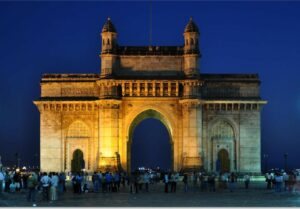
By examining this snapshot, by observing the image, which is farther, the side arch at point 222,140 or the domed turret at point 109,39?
the side arch at point 222,140

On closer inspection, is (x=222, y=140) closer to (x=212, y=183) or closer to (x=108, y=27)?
(x=108, y=27)

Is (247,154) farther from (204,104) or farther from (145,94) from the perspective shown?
(145,94)

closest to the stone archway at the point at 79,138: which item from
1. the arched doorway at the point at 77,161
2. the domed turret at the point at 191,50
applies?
the arched doorway at the point at 77,161

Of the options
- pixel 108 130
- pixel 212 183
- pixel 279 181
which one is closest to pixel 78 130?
pixel 108 130

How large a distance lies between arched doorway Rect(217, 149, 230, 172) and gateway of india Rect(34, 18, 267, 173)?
1.11 ft

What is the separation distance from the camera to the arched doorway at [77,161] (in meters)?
65.4

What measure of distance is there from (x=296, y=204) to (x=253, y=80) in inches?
1324

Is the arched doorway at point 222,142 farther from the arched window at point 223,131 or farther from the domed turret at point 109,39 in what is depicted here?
the domed turret at point 109,39

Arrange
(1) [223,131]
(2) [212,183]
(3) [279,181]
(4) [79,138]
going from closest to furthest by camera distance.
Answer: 1. (3) [279,181]
2. (2) [212,183]
3. (4) [79,138]
4. (1) [223,131]

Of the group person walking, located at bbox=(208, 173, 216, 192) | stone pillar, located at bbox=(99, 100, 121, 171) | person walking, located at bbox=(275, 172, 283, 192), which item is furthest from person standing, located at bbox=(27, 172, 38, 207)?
stone pillar, located at bbox=(99, 100, 121, 171)

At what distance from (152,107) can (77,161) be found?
30.7ft

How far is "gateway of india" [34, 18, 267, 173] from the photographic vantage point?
62.6 meters

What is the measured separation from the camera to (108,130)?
62.1 metres

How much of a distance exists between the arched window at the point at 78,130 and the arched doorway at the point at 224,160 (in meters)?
13.0
